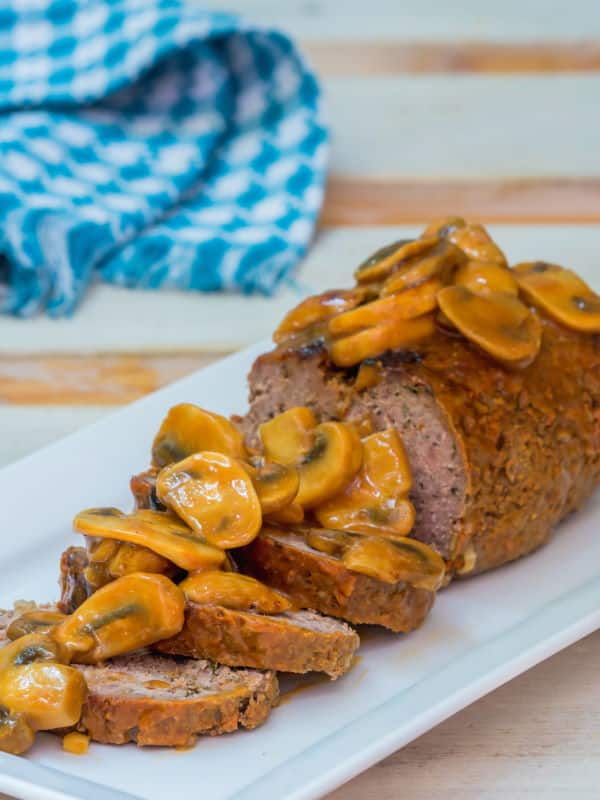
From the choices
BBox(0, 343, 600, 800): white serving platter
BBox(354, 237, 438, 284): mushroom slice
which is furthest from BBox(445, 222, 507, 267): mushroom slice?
BBox(0, 343, 600, 800): white serving platter

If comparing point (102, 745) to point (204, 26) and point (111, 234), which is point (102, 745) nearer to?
point (111, 234)

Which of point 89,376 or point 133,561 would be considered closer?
point 133,561

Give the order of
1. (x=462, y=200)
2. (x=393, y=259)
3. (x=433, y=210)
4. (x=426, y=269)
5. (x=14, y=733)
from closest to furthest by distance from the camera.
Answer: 1. (x=14, y=733)
2. (x=426, y=269)
3. (x=393, y=259)
4. (x=433, y=210)
5. (x=462, y=200)

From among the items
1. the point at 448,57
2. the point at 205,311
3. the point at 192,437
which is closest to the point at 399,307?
the point at 192,437

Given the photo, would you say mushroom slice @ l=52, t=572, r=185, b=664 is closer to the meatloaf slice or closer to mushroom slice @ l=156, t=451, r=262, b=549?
the meatloaf slice

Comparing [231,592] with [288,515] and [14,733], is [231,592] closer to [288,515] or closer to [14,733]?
[288,515]

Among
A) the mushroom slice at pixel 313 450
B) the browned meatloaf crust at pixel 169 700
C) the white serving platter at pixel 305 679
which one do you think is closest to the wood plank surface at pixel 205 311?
the white serving platter at pixel 305 679

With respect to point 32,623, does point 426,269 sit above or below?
above
